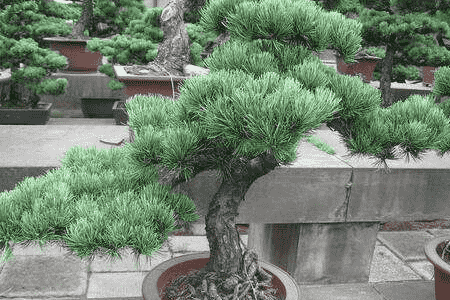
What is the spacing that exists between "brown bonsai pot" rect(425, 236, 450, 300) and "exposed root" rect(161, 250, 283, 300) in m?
0.87

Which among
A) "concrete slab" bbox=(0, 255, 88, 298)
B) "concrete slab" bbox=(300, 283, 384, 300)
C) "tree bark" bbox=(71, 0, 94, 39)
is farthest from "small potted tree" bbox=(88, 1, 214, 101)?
"tree bark" bbox=(71, 0, 94, 39)

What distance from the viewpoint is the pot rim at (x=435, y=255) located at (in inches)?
87.2

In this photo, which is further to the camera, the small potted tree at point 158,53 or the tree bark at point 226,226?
the small potted tree at point 158,53

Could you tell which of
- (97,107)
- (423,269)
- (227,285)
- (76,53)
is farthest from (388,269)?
(76,53)

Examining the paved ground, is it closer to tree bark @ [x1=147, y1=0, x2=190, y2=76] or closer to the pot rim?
the pot rim

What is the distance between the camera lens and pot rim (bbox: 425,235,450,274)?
2.21 metres

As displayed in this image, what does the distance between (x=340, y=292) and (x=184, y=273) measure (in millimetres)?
1238

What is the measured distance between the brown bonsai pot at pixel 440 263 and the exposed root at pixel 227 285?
2.84 ft

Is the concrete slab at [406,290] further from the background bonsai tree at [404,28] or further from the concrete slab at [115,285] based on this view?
the background bonsai tree at [404,28]

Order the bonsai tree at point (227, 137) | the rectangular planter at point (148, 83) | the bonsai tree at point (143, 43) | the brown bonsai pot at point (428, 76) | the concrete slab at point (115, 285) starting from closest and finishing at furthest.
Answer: the bonsai tree at point (227, 137), the concrete slab at point (115, 285), the rectangular planter at point (148, 83), the bonsai tree at point (143, 43), the brown bonsai pot at point (428, 76)

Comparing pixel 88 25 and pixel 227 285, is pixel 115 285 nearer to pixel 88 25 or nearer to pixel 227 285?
pixel 227 285

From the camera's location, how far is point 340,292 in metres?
2.83

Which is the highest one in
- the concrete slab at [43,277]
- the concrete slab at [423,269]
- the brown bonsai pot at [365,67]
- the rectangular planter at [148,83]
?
the rectangular planter at [148,83]

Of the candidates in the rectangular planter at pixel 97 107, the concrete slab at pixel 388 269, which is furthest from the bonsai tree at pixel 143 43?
the concrete slab at pixel 388 269
